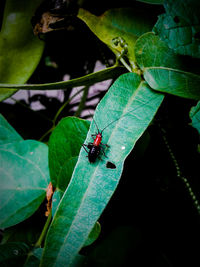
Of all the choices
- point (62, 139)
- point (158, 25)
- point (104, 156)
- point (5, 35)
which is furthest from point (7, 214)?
point (158, 25)

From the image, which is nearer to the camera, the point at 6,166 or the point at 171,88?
the point at 171,88

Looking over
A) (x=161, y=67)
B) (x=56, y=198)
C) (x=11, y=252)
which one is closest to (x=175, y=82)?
(x=161, y=67)

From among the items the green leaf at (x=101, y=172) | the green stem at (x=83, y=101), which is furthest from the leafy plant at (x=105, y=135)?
the green stem at (x=83, y=101)

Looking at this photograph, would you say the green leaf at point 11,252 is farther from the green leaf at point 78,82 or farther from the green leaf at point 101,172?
the green leaf at point 78,82

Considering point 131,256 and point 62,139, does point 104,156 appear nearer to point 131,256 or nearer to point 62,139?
point 62,139

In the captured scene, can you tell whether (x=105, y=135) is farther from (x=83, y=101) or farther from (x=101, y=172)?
(x=83, y=101)

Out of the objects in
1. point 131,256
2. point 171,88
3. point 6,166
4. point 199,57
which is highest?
point 199,57
